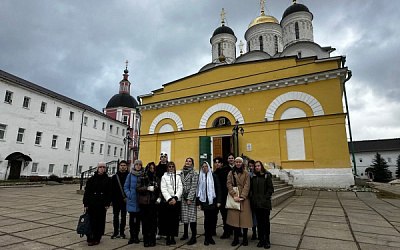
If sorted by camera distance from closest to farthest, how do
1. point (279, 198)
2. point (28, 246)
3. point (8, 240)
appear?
point (28, 246) → point (8, 240) → point (279, 198)

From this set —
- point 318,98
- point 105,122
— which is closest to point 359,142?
point 318,98

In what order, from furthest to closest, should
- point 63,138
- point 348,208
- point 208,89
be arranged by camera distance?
point 63,138, point 208,89, point 348,208

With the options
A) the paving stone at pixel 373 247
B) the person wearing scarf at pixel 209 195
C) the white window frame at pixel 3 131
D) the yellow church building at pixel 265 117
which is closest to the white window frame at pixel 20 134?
the white window frame at pixel 3 131

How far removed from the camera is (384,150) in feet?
171

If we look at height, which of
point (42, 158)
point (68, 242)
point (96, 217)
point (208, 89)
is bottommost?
point (68, 242)

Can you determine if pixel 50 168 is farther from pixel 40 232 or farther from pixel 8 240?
pixel 8 240

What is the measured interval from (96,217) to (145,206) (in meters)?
0.94

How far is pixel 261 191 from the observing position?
14.2 ft

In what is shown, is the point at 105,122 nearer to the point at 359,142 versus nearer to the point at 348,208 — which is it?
the point at 348,208

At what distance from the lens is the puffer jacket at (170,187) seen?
4358 mm

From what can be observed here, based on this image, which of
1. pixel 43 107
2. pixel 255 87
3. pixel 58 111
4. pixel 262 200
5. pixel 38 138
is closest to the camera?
pixel 262 200

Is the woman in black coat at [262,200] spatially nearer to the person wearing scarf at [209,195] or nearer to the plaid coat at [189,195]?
the person wearing scarf at [209,195]

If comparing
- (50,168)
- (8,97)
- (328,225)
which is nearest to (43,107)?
(8,97)

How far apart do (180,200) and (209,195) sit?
0.59m
